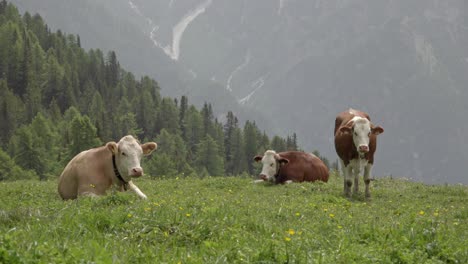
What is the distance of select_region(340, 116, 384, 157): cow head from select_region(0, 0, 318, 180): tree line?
86.6 meters

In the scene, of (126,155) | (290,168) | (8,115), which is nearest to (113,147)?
(126,155)

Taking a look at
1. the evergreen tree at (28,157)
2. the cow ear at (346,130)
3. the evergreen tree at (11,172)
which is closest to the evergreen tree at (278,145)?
the evergreen tree at (28,157)

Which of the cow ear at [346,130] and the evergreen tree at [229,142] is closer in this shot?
the cow ear at [346,130]

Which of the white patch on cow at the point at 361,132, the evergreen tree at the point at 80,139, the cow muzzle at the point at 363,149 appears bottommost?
the cow muzzle at the point at 363,149

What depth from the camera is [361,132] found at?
15867 mm

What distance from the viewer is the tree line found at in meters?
124

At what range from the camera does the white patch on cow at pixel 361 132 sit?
15758 millimetres

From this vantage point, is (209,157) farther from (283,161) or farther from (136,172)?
(136,172)

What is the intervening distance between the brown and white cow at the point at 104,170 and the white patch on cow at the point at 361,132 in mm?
6502

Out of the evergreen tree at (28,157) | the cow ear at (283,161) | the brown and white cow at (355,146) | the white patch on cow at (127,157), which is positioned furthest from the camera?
the evergreen tree at (28,157)

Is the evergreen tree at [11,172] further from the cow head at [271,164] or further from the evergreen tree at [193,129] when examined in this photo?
the evergreen tree at [193,129]

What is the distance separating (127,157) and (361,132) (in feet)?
23.2

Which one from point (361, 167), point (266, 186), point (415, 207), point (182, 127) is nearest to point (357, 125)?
point (361, 167)

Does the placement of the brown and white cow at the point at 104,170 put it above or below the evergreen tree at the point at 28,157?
below
